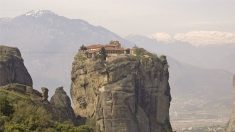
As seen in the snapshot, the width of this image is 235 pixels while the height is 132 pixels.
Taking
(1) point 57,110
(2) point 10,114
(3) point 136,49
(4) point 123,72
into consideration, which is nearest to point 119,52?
(3) point 136,49

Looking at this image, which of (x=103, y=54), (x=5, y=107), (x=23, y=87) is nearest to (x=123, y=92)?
(x=103, y=54)

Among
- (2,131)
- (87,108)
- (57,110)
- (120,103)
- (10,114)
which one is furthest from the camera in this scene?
(87,108)

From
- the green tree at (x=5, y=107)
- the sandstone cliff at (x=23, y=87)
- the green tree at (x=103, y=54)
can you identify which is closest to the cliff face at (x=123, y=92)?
the green tree at (x=103, y=54)

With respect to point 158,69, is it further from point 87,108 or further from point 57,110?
Result: point 57,110

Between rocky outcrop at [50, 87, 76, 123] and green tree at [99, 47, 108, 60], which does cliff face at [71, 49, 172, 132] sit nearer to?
green tree at [99, 47, 108, 60]

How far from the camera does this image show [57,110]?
116750 millimetres

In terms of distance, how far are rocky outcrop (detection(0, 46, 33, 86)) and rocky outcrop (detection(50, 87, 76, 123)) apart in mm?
9027

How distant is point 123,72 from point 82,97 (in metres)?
14.0

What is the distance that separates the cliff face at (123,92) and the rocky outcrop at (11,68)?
550 inches

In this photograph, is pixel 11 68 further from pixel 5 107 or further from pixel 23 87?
pixel 5 107

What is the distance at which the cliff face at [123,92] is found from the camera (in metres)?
133

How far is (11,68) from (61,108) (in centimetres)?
1717

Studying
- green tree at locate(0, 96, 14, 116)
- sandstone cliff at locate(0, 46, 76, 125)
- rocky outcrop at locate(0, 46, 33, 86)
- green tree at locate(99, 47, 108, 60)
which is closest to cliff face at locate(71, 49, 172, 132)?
green tree at locate(99, 47, 108, 60)

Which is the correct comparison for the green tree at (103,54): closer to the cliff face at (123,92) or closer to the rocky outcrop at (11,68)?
the cliff face at (123,92)
